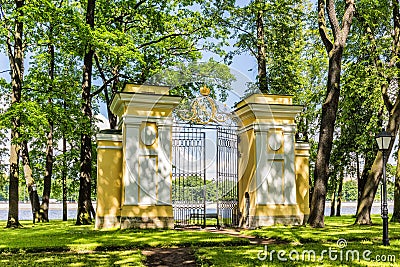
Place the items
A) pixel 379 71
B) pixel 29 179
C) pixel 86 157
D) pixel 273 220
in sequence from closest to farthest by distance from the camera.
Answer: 1. pixel 273 220
2. pixel 379 71
3. pixel 86 157
4. pixel 29 179

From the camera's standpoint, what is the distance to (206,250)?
27.4 feet

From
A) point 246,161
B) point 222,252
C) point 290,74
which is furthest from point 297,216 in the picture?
point 290,74

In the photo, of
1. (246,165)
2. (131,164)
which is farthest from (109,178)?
(246,165)

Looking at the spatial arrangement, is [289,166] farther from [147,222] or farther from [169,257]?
[169,257]

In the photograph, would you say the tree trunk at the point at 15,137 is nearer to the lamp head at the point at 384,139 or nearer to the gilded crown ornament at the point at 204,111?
the gilded crown ornament at the point at 204,111

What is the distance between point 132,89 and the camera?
42.1 feet

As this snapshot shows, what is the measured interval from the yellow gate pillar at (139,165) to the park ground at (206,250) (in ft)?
4.67

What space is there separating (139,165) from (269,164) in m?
3.86

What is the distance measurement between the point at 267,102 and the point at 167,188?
4009mm

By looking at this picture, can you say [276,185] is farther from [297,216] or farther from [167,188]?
[167,188]

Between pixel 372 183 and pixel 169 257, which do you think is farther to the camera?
pixel 372 183

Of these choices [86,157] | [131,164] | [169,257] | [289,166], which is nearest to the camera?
[169,257]

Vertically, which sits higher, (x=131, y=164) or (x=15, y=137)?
(x=15, y=137)

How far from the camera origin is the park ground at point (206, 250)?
7.06 meters
